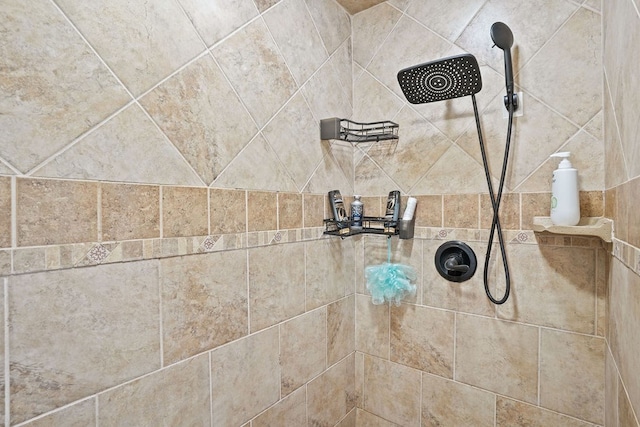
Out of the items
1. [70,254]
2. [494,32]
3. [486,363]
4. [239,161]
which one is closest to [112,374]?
[70,254]

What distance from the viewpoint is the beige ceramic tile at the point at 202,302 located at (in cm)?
91

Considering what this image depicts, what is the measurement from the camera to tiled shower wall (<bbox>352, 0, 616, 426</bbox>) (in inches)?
44.1

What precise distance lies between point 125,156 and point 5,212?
10.1 inches

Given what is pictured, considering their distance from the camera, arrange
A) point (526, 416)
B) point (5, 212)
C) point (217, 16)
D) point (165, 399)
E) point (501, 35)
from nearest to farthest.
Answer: point (5, 212), point (165, 399), point (217, 16), point (501, 35), point (526, 416)

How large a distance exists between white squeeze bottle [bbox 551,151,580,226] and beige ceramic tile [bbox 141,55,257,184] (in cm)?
102

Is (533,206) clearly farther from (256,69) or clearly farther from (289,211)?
(256,69)

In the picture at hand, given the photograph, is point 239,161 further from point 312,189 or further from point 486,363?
point 486,363

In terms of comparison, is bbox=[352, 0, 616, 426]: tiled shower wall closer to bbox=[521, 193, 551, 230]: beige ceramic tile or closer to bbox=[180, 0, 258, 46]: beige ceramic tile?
bbox=[521, 193, 551, 230]: beige ceramic tile

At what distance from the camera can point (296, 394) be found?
1.30 meters

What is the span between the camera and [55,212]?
706mm

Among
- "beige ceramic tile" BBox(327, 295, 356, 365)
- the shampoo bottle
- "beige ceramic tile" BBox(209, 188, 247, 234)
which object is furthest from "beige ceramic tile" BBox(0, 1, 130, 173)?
"beige ceramic tile" BBox(327, 295, 356, 365)

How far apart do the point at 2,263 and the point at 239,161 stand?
0.63 m

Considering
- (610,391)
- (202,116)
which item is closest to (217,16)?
(202,116)

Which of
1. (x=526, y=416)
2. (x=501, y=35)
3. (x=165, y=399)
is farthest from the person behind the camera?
(x=526, y=416)
